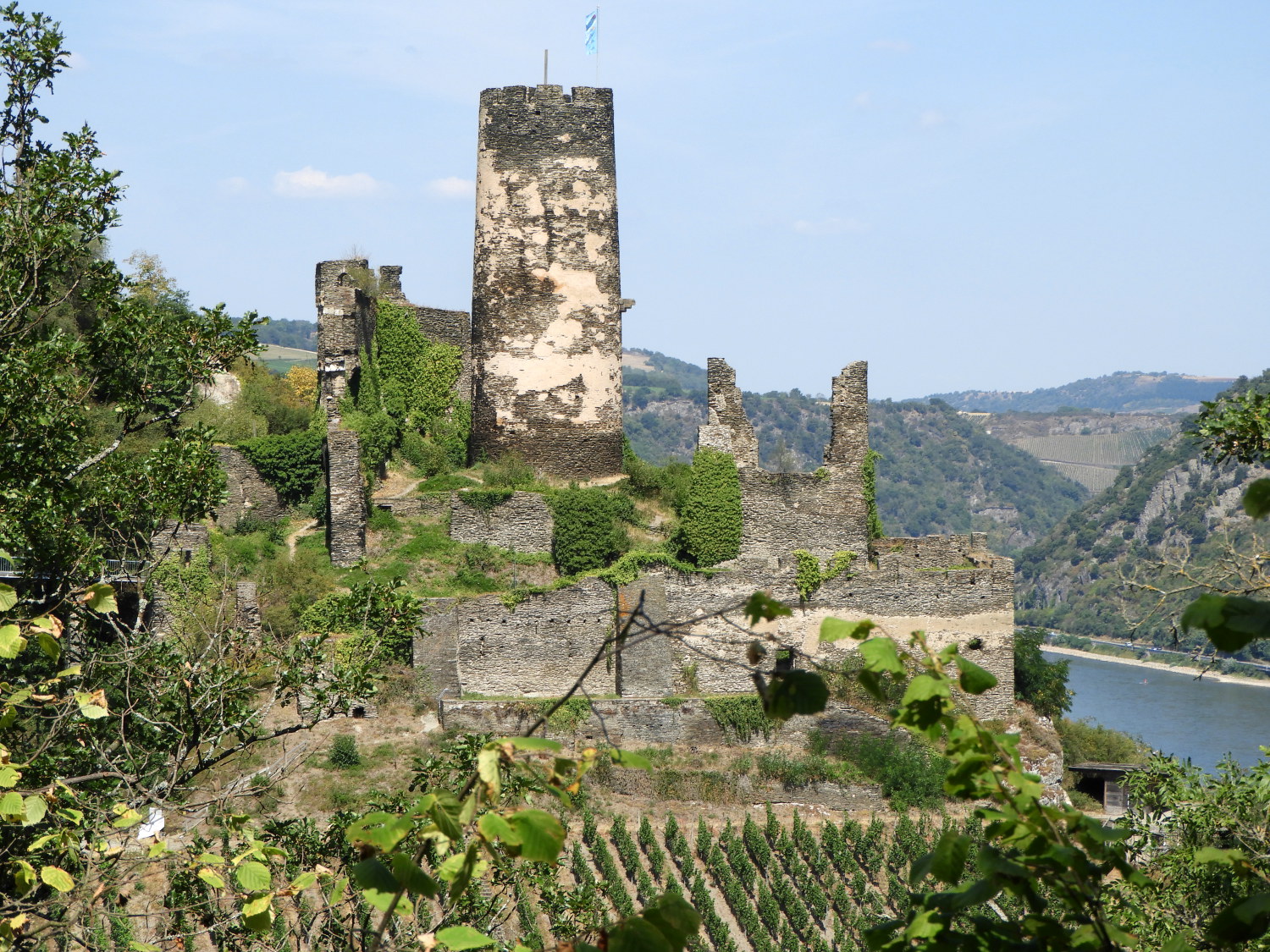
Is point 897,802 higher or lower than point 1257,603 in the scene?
lower

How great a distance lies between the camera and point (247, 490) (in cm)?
2378

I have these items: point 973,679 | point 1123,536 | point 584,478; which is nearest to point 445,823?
point 973,679

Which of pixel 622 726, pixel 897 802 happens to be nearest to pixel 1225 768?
pixel 897 802

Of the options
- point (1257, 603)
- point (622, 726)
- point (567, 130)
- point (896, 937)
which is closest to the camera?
point (1257, 603)

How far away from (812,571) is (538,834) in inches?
674

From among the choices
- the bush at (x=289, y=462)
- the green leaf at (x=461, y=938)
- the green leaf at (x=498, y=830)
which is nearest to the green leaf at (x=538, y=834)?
the green leaf at (x=498, y=830)

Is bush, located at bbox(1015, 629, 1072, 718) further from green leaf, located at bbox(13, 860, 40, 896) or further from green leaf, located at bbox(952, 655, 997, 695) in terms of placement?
green leaf, located at bbox(952, 655, 997, 695)

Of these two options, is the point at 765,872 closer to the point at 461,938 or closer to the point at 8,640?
the point at 8,640

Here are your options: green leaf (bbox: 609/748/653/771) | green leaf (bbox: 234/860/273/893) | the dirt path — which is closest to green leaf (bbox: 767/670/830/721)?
green leaf (bbox: 609/748/653/771)

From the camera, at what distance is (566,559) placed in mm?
21453

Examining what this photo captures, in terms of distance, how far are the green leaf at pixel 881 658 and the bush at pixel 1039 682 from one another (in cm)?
1936

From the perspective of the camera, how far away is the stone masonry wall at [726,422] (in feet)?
69.9

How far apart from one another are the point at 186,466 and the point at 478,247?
41.0ft

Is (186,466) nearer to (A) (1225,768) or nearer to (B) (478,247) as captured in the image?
(A) (1225,768)
